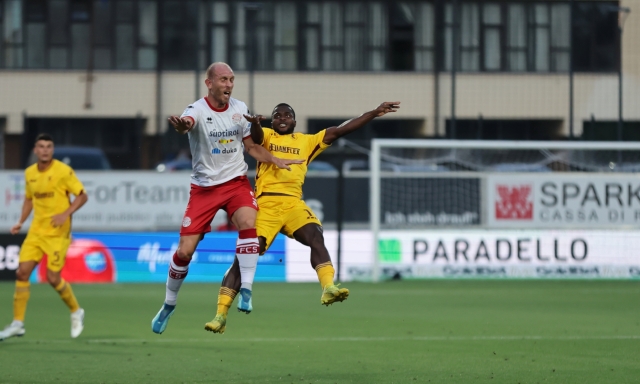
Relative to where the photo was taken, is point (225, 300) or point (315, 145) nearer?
point (225, 300)

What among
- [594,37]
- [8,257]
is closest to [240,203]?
[8,257]

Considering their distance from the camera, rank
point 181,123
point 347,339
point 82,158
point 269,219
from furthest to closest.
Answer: point 82,158, point 347,339, point 269,219, point 181,123

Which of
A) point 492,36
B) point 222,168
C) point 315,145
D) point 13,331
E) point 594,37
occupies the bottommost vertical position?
point 13,331

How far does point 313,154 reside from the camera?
10.2m

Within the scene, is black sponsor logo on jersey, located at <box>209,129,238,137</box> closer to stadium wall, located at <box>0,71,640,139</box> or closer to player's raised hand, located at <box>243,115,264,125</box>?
player's raised hand, located at <box>243,115,264,125</box>

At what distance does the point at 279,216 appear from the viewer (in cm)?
1007

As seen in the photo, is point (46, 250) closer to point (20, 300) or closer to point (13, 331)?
point (20, 300)

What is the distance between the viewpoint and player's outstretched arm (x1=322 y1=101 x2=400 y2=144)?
9.73m

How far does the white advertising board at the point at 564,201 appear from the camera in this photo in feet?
73.4

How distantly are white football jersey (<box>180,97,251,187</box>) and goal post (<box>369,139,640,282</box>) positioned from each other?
1202cm

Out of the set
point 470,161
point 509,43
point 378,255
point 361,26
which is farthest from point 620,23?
point 378,255

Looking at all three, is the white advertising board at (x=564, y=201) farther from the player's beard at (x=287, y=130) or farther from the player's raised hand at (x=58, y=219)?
the player's beard at (x=287, y=130)

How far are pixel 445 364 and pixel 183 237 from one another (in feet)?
9.23

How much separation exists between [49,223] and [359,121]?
5.22m
